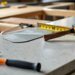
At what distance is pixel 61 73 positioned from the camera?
21.8 inches

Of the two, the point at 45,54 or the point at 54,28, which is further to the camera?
the point at 54,28

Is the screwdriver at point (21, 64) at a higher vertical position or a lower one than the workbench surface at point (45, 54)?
higher

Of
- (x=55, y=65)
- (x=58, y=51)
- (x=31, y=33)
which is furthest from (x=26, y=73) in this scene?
(x=31, y=33)

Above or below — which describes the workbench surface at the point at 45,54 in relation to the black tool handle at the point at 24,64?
below

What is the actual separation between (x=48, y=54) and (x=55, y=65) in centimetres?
9

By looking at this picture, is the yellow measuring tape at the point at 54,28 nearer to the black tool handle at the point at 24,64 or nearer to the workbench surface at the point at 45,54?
the workbench surface at the point at 45,54

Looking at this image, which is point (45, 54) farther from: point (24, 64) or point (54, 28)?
point (54, 28)

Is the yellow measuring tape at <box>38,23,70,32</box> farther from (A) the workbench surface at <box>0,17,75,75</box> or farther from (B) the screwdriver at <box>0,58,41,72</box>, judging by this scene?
(B) the screwdriver at <box>0,58,41,72</box>

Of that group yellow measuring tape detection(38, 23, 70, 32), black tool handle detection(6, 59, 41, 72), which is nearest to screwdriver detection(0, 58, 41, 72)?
black tool handle detection(6, 59, 41, 72)

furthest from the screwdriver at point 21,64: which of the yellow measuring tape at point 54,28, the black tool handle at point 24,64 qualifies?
the yellow measuring tape at point 54,28

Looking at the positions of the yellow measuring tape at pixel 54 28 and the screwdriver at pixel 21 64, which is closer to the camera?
the screwdriver at pixel 21 64

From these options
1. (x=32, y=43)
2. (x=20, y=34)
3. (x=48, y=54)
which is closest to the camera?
(x=48, y=54)

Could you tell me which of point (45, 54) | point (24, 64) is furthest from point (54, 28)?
point (24, 64)

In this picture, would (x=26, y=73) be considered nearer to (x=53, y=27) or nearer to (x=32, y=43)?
(x=32, y=43)
